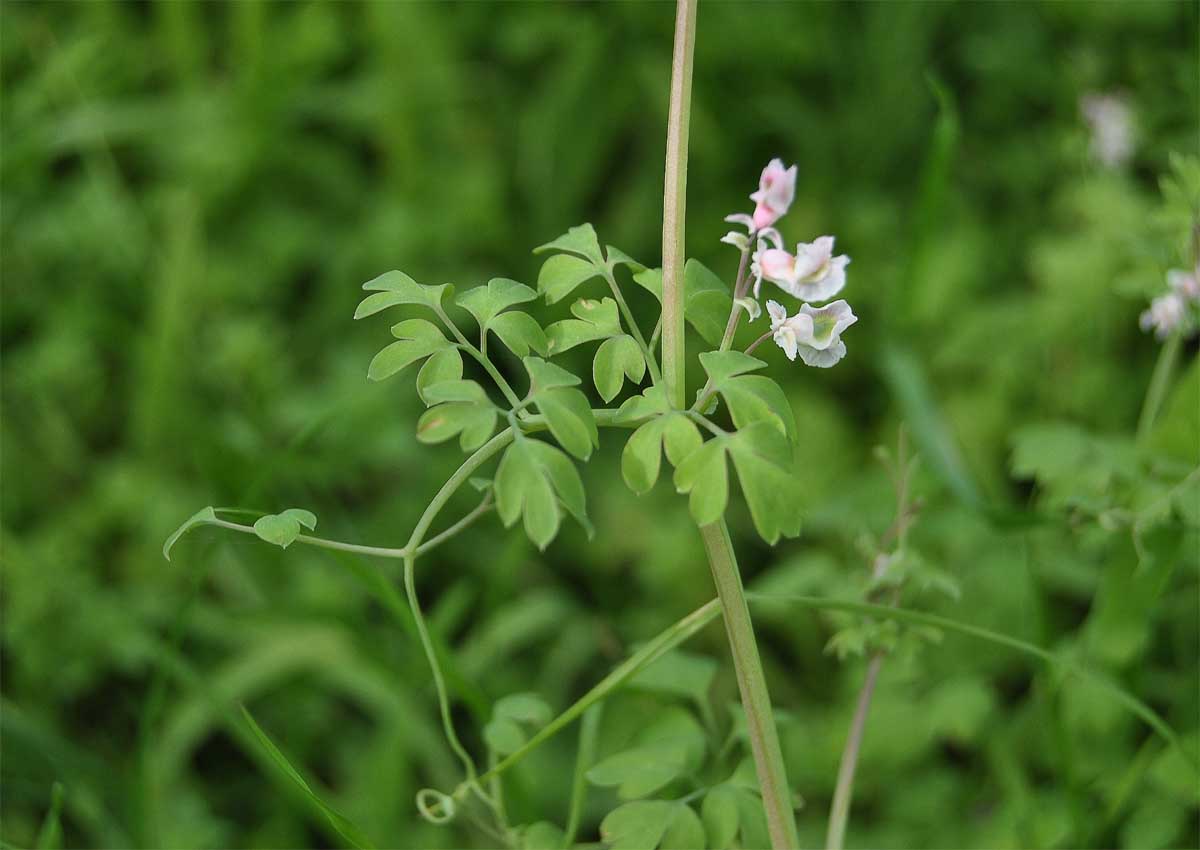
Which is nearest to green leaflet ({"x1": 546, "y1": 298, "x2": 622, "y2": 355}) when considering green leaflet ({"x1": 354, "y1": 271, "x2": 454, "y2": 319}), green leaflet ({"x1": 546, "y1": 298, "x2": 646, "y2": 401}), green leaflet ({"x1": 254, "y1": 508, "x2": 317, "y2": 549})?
green leaflet ({"x1": 546, "y1": 298, "x2": 646, "y2": 401})

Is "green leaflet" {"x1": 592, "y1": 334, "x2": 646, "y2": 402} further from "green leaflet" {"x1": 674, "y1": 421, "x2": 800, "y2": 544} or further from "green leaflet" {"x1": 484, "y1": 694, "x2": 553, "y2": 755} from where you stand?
"green leaflet" {"x1": 484, "y1": 694, "x2": 553, "y2": 755}

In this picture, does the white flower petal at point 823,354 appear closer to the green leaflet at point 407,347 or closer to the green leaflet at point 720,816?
the green leaflet at point 407,347

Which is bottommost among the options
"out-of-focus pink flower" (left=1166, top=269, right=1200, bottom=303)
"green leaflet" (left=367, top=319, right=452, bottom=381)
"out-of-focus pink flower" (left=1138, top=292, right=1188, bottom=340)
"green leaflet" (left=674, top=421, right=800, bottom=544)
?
"out-of-focus pink flower" (left=1138, top=292, right=1188, bottom=340)

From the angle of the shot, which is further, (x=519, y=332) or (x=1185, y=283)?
(x=1185, y=283)

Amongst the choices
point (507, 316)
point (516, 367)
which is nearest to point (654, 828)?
point (507, 316)

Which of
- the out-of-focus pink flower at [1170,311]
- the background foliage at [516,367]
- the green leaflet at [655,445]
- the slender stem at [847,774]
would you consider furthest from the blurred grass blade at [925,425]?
the green leaflet at [655,445]

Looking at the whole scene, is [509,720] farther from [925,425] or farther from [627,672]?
[925,425]

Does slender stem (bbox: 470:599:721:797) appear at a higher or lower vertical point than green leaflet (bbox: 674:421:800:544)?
lower
